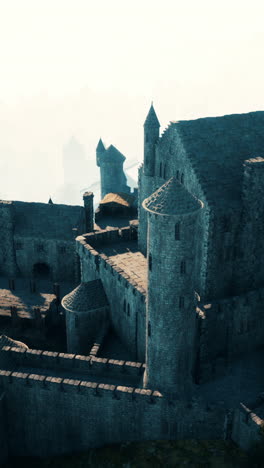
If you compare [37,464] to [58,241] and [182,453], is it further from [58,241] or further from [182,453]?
[58,241]

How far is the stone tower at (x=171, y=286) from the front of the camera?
2345 cm

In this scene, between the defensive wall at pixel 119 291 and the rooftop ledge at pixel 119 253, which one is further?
the rooftop ledge at pixel 119 253

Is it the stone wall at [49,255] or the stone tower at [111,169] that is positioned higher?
the stone tower at [111,169]

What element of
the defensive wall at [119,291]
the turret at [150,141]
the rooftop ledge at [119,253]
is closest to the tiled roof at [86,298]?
the defensive wall at [119,291]

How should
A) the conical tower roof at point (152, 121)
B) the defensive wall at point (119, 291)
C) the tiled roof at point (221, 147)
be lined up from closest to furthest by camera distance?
the tiled roof at point (221, 147)
the defensive wall at point (119, 291)
the conical tower roof at point (152, 121)

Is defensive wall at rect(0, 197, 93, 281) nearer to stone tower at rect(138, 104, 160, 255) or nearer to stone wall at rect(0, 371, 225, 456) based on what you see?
stone tower at rect(138, 104, 160, 255)

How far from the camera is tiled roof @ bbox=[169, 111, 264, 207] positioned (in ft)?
101

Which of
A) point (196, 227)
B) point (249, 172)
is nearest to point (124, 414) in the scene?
point (196, 227)

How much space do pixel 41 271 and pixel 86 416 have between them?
2572cm

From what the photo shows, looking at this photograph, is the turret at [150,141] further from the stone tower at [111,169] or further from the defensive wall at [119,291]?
the stone tower at [111,169]

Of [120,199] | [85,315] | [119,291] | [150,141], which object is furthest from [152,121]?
[120,199]

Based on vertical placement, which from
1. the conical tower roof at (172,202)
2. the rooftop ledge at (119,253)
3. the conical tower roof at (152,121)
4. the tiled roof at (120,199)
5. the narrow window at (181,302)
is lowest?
the tiled roof at (120,199)

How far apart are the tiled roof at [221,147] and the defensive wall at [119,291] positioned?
8.09 m

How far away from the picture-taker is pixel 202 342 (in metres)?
30.8
